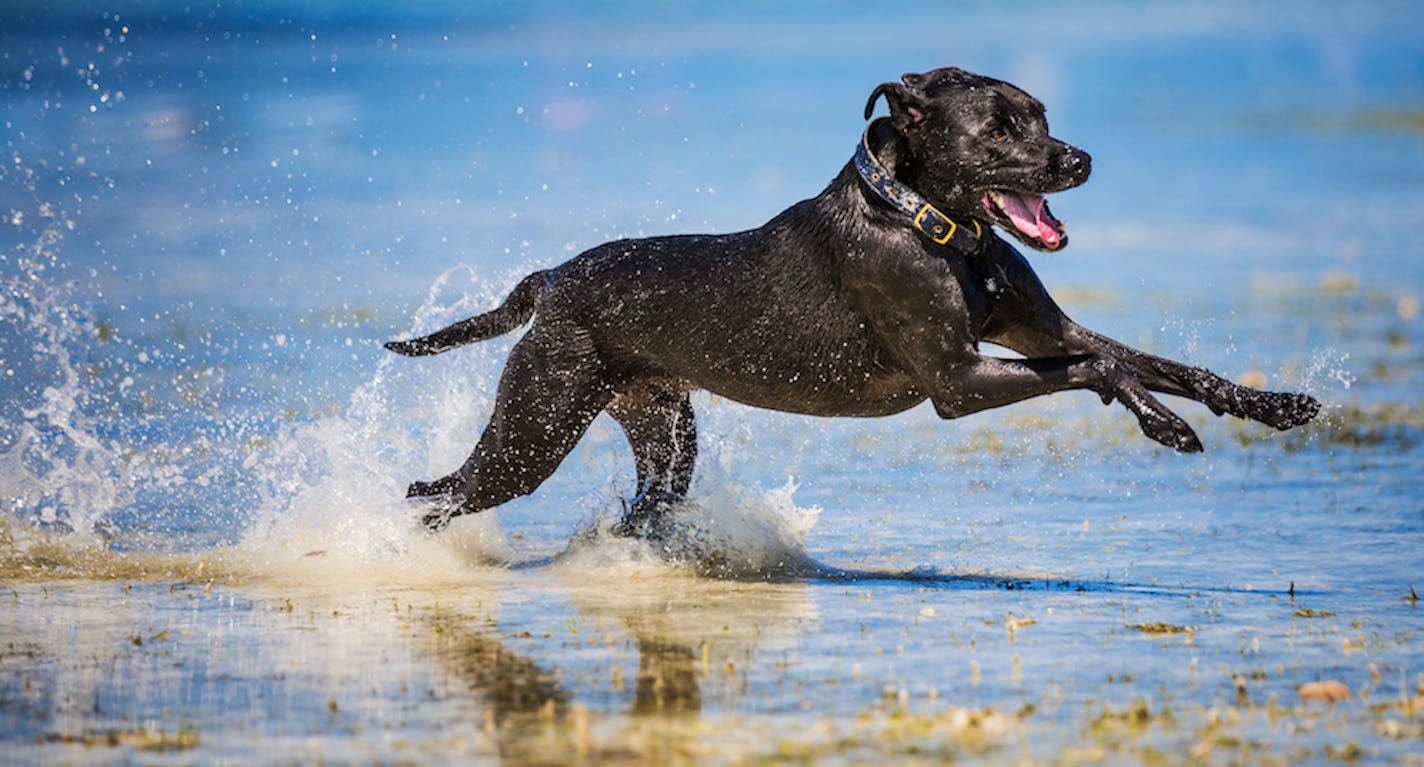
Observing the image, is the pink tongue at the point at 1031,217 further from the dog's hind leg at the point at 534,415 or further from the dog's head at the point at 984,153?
the dog's hind leg at the point at 534,415

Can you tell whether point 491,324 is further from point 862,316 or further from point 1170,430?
point 1170,430

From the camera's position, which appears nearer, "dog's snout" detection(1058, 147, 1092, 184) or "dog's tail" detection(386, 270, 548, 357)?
"dog's snout" detection(1058, 147, 1092, 184)

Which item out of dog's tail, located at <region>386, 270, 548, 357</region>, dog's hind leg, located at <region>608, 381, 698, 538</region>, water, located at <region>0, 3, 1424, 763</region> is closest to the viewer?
water, located at <region>0, 3, 1424, 763</region>

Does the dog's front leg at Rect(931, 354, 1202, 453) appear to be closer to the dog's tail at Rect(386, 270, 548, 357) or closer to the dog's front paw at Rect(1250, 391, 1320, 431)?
the dog's front paw at Rect(1250, 391, 1320, 431)

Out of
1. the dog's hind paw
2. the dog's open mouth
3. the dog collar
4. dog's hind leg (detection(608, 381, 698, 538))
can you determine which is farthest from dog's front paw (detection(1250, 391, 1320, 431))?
the dog's hind paw

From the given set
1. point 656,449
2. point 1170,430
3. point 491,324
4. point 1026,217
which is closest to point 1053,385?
point 1170,430

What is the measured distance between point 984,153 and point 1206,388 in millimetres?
993

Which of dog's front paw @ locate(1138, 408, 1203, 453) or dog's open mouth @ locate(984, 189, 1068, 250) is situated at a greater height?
dog's open mouth @ locate(984, 189, 1068, 250)

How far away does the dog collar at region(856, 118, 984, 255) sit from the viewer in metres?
5.91

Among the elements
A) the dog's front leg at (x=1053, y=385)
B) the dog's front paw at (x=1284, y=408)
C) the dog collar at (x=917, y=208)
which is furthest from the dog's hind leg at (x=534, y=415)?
the dog's front paw at (x=1284, y=408)

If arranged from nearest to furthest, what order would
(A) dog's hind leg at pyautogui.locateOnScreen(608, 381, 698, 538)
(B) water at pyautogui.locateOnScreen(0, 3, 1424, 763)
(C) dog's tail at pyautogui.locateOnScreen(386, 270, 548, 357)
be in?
(B) water at pyautogui.locateOnScreen(0, 3, 1424, 763) → (C) dog's tail at pyautogui.locateOnScreen(386, 270, 548, 357) → (A) dog's hind leg at pyautogui.locateOnScreen(608, 381, 698, 538)

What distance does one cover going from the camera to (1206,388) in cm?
602

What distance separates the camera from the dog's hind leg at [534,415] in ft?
21.3

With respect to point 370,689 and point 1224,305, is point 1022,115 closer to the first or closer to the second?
point 370,689
